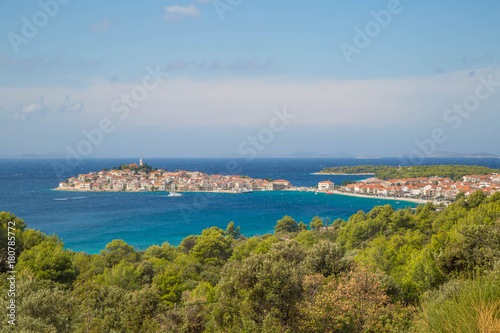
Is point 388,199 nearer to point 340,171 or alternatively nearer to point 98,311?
point 340,171

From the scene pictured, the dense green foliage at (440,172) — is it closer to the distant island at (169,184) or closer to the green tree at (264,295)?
the distant island at (169,184)

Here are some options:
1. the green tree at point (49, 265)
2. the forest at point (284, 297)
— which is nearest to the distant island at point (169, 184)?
the green tree at point (49, 265)

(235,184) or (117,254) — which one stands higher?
(117,254)

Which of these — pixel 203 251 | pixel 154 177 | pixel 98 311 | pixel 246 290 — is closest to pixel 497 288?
pixel 246 290

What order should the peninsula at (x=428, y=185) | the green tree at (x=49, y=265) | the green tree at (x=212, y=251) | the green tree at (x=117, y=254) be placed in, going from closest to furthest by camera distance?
the green tree at (x=49, y=265), the green tree at (x=117, y=254), the green tree at (x=212, y=251), the peninsula at (x=428, y=185)

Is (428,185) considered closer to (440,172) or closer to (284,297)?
(440,172)

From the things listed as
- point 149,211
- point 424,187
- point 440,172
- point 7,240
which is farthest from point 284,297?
point 440,172

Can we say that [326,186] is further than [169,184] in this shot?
No

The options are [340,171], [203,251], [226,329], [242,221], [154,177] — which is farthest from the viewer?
[340,171]
